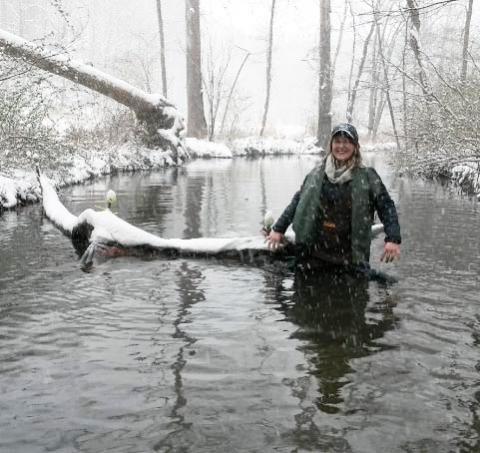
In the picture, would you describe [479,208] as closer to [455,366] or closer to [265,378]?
[455,366]

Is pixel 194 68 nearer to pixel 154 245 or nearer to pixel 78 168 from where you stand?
pixel 78 168

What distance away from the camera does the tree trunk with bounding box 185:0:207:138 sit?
27297 mm

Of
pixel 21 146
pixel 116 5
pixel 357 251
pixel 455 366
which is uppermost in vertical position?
pixel 116 5

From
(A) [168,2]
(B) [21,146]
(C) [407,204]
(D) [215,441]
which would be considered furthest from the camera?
(A) [168,2]

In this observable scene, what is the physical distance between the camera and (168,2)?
7244 centimetres

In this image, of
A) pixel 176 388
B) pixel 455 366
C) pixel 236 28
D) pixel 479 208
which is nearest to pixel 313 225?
pixel 455 366

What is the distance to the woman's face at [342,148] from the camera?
545 cm

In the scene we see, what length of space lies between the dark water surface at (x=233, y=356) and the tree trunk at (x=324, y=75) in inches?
908

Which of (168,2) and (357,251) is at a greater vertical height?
(168,2)

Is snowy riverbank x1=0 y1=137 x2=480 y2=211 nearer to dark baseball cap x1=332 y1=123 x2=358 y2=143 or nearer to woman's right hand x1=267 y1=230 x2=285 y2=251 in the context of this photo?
woman's right hand x1=267 y1=230 x2=285 y2=251

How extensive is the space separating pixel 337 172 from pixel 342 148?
24 cm

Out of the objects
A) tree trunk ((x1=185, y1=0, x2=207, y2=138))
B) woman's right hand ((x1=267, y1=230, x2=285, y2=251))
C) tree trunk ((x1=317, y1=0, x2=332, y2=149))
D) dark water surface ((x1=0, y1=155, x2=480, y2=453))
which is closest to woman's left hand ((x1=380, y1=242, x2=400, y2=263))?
dark water surface ((x1=0, y1=155, x2=480, y2=453))

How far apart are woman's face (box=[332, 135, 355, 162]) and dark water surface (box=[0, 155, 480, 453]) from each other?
1.24 m

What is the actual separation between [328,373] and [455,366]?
876 mm
